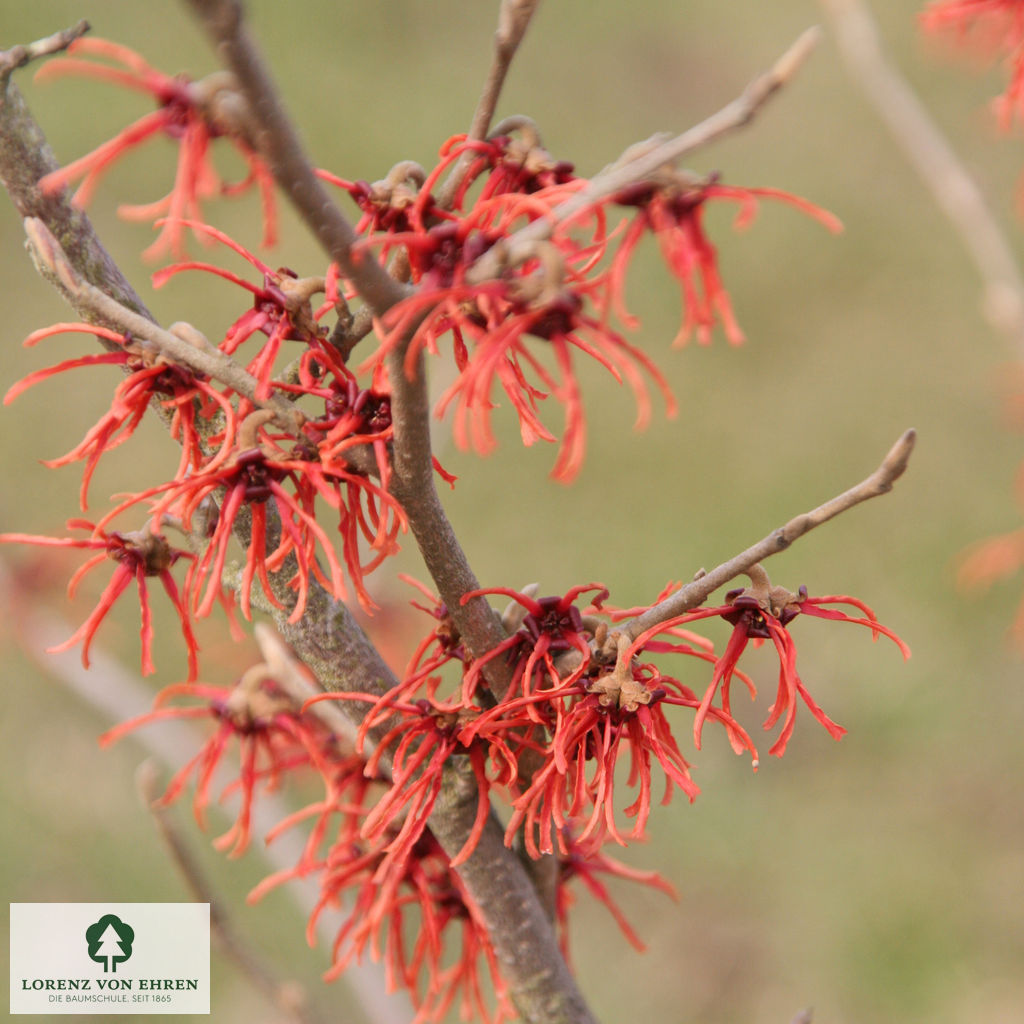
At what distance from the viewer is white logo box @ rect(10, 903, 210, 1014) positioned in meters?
0.72

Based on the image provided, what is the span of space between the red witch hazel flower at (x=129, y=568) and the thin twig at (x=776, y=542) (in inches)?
7.9

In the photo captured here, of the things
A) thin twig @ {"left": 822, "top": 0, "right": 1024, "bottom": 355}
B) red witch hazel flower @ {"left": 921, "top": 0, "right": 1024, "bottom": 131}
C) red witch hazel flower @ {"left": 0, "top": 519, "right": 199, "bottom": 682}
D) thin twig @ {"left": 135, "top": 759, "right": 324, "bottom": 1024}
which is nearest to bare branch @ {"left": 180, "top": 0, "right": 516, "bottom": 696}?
red witch hazel flower @ {"left": 0, "top": 519, "right": 199, "bottom": 682}

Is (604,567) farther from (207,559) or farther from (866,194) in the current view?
(207,559)

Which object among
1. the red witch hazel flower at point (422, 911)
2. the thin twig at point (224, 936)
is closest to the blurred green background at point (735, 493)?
the thin twig at point (224, 936)

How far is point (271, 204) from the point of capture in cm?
45

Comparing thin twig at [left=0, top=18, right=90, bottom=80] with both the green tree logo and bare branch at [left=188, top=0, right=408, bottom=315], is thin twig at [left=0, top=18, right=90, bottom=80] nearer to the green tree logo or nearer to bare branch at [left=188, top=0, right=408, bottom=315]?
bare branch at [left=188, top=0, right=408, bottom=315]

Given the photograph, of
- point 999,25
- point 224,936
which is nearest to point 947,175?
point 999,25

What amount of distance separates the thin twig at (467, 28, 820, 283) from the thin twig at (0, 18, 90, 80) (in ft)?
0.76

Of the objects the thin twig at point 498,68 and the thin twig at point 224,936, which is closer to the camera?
the thin twig at point 498,68

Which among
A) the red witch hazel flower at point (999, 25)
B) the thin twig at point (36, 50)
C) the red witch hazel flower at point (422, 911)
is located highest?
the red witch hazel flower at point (999, 25)

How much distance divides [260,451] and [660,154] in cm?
20

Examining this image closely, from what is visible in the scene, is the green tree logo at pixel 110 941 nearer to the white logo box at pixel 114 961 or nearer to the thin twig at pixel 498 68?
the white logo box at pixel 114 961

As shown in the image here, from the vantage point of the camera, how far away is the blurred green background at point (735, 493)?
1.77 metres

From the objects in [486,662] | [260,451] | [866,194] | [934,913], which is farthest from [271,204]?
[866,194]
